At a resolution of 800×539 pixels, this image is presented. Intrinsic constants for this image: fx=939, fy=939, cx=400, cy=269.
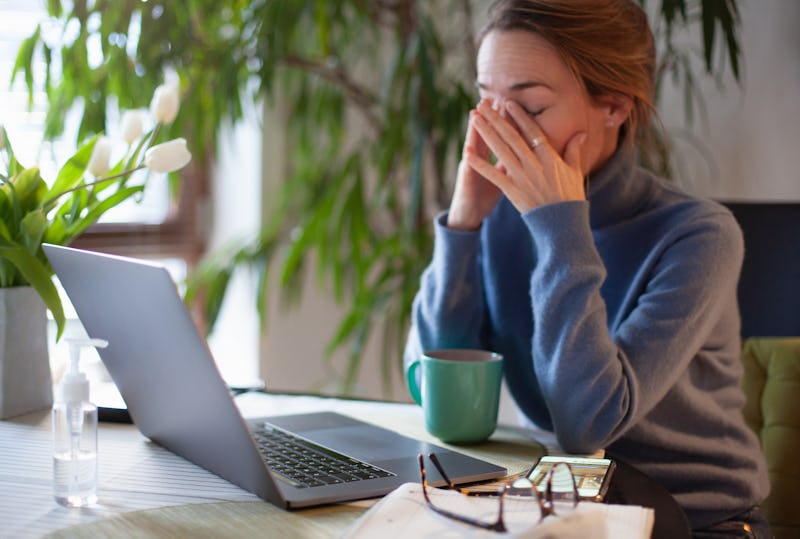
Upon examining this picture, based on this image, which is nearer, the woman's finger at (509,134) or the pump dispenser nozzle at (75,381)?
the pump dispenser nozzle at (75,381)

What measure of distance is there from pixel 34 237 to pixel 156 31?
895 mm

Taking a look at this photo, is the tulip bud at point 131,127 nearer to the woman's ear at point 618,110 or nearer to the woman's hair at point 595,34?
the woman's hair at point 595,34

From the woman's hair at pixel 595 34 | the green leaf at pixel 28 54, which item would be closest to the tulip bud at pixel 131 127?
the woman's hair at pixel 595 34

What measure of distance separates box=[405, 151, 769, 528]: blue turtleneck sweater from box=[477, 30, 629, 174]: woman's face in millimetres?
97

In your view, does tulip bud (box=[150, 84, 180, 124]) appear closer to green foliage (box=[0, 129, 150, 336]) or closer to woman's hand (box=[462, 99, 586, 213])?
green foliage (box=[0, 129, 150, 336])

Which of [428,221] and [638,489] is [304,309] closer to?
[428,221]

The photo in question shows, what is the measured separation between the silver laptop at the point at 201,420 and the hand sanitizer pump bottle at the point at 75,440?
0.22 ft

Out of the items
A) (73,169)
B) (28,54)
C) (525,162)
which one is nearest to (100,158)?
(73,169)

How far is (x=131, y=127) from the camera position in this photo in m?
1.17

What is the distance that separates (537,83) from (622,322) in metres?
0.31

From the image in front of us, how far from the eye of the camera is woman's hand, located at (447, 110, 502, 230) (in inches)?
48.6

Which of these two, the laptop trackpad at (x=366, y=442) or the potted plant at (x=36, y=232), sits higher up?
the potted plant at (x=36, y=232)

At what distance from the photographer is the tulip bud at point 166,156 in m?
1.08

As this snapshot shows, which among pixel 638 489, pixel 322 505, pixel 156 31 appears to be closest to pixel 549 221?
pixel 638 489
